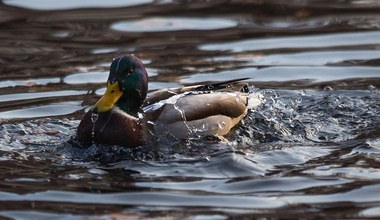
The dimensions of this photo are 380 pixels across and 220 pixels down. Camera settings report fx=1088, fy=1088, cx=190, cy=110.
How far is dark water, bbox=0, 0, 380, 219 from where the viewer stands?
749cm

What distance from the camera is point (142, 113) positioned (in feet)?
30.1

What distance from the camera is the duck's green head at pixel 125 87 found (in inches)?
349

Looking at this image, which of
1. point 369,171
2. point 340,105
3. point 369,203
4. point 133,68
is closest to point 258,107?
point 340,105

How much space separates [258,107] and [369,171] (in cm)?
209

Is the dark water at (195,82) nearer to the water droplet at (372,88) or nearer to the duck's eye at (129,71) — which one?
the water droplet at (372,88)

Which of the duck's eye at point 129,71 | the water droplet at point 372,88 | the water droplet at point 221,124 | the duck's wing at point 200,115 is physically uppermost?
the duck's eye at point 129,71

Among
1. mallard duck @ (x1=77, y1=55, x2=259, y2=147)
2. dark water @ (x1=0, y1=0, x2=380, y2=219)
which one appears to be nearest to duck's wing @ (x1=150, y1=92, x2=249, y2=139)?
mallard duck @ (x1=77, y1=55, x2=259, y2=147)

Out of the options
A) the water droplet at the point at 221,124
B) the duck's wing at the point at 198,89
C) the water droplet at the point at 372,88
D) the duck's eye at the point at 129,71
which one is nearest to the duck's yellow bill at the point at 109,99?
the duck's eye at the point at 129,71

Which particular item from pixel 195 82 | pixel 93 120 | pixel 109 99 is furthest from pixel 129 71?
pixel 195 82

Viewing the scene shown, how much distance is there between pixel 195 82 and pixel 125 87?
Answer: 222cm

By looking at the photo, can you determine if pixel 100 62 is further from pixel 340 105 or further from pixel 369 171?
pixel 369 171

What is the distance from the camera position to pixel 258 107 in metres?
9.98

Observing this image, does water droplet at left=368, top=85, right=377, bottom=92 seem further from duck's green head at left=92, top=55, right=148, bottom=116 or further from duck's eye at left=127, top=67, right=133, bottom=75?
duck's eye at left=127, top=67, right=133, bottom=75

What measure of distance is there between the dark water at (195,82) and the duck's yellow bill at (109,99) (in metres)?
0.34
